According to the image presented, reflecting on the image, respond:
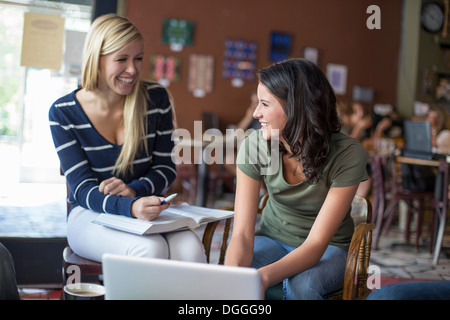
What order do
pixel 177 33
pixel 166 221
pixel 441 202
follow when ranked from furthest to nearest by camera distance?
pixel 177 33, pixel 441 202, pixel 166 221

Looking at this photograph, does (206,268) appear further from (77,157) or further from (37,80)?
(37,80)

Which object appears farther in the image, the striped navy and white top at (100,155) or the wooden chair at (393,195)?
the wooden chair at (393,195)

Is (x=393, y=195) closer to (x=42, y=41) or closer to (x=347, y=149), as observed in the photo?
(x=347, y=149)

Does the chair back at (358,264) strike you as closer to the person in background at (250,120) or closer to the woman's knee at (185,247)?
the woman's knee at (185,247)

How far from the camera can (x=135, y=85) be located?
1.98 meters

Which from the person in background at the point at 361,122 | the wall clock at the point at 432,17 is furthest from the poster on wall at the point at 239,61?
the wall clock at the point at 432,17

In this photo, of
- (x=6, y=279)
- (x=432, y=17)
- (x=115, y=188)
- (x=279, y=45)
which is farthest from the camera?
(x=432, y=17)

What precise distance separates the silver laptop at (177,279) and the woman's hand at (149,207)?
2.33 ft

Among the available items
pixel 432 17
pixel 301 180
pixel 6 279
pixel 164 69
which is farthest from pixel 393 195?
pixel 432 17

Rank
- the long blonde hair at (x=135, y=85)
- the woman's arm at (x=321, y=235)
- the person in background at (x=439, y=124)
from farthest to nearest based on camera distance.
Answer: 1. the person in background at (x=439, y=124)
2. the long blonde hair at (x=135, y=85)
3. the woman's arm at (x=321, y=235)

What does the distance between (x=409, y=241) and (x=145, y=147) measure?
3.42 m

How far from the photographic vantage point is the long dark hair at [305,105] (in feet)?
5.23

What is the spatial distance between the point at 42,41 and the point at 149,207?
132 centimetres

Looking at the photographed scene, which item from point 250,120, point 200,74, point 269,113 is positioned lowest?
point 269,113
